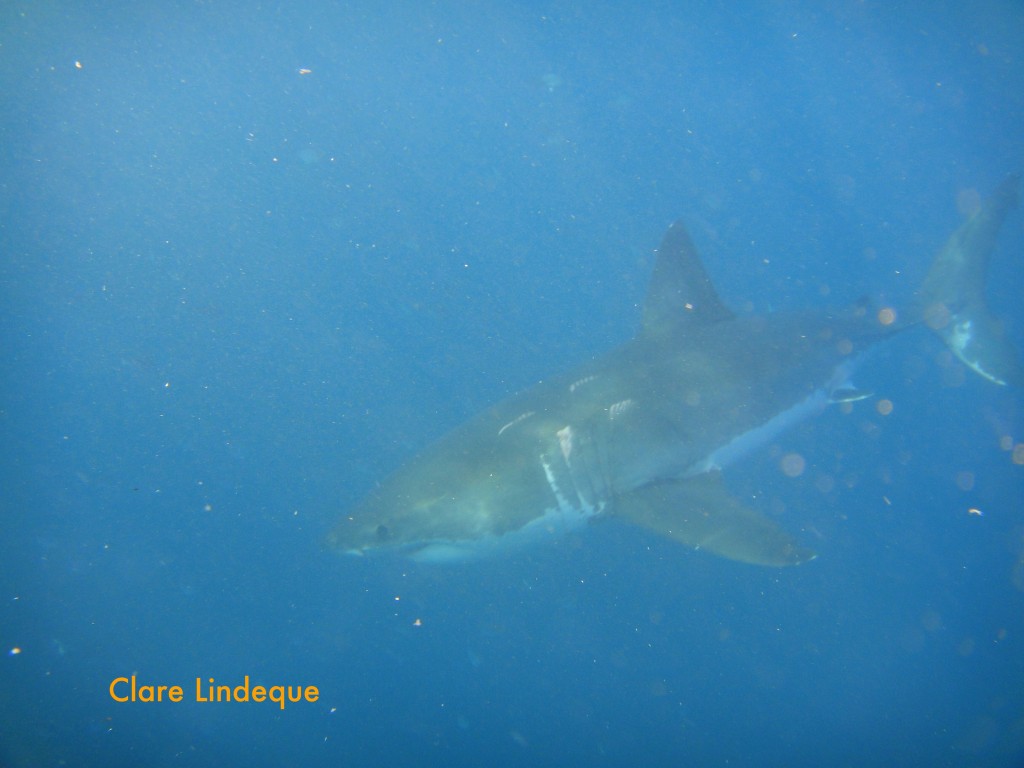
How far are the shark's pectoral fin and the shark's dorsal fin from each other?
80.6 inches

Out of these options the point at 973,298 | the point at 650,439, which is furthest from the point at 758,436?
the point at 973,298

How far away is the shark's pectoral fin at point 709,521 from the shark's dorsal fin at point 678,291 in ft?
Result: 6.72

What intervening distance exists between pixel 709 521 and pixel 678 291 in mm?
2939

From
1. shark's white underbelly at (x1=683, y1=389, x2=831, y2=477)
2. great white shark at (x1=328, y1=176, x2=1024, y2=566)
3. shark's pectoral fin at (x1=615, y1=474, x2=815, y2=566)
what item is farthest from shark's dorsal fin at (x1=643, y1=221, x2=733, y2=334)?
shark's pectoral fin at (x1=615, y1=474, x2=815, y2=566)

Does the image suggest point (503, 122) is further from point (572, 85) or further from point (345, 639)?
point (345, 639)

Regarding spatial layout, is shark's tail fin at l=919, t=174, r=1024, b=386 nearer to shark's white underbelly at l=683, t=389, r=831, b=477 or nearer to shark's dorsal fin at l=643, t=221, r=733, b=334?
shark's white underbelly at l=683, t=389, r=831, b=477

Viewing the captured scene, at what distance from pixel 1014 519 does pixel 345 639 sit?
14.9 meters

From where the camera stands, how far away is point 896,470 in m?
11.5

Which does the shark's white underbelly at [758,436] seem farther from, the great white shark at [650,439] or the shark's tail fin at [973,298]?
the shark's tail fin at [973,298]

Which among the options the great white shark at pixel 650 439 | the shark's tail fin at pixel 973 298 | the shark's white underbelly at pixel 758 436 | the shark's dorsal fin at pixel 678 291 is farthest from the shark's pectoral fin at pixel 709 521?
the shark's tail fin at pixel 973 298

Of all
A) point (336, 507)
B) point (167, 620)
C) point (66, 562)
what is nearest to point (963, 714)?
point (336, 507)

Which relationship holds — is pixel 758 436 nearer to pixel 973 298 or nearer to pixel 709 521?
pixel 709 521

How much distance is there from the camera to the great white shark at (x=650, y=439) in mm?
5117

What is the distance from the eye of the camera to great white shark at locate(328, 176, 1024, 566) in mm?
5117
